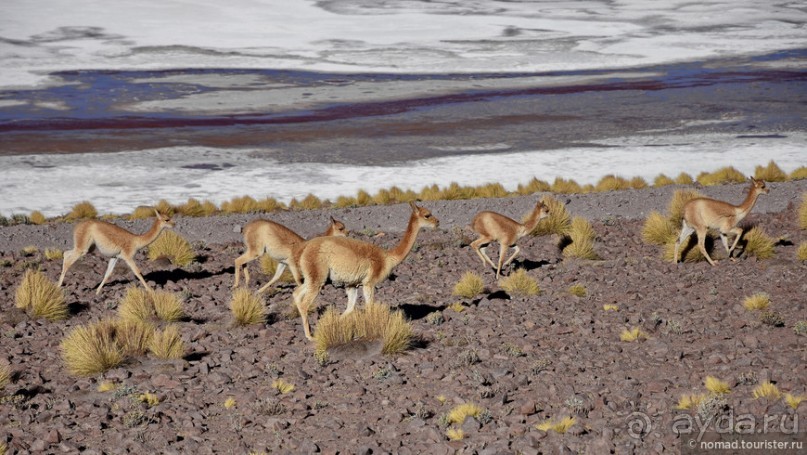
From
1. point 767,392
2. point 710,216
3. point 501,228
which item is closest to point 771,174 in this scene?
point 710,216

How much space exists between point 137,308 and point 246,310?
1096 millimetres

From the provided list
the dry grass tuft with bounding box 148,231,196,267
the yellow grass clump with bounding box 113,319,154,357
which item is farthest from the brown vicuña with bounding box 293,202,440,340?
the dry grass tuft with bounding box 148,231,196,267

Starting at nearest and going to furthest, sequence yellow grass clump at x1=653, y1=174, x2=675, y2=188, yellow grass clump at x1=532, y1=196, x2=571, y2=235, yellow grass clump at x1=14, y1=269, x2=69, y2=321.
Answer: yellow grass clump at x1=14, y1=269, x2=69, y2=321
yellow grass clump at x1=532, y1=196, x2=571, y2=235
yellow grass clump at x1=653, y1=174, x2=675, y2=188

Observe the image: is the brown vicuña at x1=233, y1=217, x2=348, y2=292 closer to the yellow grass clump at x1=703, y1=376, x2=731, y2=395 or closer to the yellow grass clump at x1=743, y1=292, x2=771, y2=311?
A: the yellow grass clump at x1=743, y1=292, x2=771, y2=311

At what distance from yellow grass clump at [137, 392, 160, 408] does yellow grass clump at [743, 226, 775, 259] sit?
7477 millimetres

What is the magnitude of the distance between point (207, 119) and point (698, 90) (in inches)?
650

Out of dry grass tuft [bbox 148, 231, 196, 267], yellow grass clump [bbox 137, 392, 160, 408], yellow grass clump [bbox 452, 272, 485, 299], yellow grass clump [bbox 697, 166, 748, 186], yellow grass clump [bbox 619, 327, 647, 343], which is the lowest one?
yellow grass clump [bbox 697, 166, 748, 186]

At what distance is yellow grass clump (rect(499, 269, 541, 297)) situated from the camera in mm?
10078

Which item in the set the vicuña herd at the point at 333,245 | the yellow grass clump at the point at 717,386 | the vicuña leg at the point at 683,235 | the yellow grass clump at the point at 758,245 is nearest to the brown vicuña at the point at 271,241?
the vicuña herd at the point at 333,245

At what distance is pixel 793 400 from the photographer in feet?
19.9

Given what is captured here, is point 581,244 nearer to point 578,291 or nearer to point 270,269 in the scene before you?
point 578,291

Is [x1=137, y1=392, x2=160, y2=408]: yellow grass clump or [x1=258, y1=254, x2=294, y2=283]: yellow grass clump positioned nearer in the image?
[x1=137, y1=392, x2=160, y2=408]: yellow grass clump

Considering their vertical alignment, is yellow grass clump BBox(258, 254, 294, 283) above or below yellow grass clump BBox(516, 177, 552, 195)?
above

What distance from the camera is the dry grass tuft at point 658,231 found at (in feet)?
41.7
